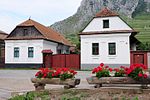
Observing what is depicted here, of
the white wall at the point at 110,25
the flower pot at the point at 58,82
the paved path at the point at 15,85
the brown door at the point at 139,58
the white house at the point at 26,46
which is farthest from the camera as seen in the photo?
the white house at the point at 26,46

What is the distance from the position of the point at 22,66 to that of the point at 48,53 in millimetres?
4152

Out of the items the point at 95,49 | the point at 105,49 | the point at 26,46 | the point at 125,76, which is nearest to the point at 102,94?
the point at 125,76

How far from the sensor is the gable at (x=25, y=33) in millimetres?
37469

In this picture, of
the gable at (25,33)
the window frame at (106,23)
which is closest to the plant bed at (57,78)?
the window frame at (106,23)

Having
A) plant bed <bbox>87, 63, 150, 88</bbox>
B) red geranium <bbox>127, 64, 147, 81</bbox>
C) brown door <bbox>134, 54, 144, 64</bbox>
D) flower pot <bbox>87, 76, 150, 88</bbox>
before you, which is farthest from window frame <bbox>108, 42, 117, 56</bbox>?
red geranium <bbox>127, 64, 147, 81</bbox>

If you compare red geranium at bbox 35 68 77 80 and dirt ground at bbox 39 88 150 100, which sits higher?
red geranium at bbox 35 68 77 80

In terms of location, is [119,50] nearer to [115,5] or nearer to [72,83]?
[72,83]

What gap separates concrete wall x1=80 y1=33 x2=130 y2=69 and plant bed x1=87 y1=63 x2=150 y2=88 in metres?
22.7

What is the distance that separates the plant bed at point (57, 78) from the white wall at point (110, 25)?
23.1 m

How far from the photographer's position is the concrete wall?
31094 mm

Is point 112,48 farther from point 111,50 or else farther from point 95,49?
point 95,49

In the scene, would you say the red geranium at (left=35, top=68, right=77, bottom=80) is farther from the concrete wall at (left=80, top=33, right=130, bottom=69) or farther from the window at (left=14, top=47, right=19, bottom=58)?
the window at (left=14, top=47, right=19, bottom=58)

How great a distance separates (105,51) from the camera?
31.7 m

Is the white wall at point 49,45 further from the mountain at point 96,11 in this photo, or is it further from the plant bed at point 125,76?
the mountain at point 96,11
